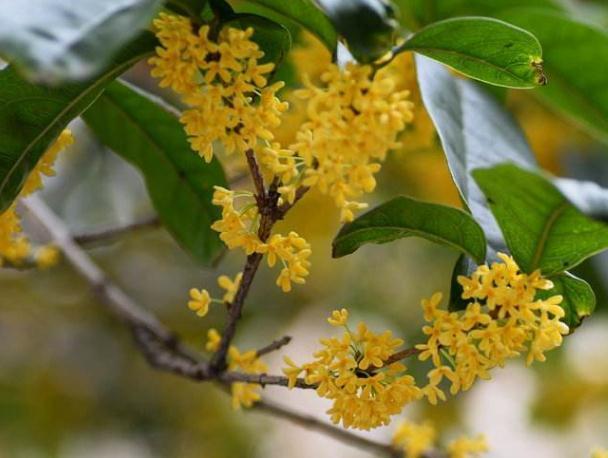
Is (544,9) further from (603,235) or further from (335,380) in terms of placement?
(335,380)

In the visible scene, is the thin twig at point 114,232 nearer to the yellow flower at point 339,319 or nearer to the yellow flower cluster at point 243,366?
the yellow flower cluster at point 243,366

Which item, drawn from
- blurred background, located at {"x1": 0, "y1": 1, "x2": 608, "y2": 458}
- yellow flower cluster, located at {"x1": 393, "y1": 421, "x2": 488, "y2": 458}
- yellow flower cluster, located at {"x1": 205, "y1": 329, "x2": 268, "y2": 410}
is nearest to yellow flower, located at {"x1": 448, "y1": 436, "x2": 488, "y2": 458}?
yellow flower cluster, located at {"x1": 393, "y1": 421, "x2": 488, "y2": 458}

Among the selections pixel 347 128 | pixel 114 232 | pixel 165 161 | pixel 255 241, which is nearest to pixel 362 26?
pixel 347 128

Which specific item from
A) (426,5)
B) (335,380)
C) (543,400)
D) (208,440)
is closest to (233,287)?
(335,380)

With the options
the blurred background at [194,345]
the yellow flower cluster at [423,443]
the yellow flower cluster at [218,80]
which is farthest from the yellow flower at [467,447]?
the blurred background at [194,345]

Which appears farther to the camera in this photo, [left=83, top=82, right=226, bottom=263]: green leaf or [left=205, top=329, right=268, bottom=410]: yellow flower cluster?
[left=83, top=82, right=226, bottom=263]: green leaf

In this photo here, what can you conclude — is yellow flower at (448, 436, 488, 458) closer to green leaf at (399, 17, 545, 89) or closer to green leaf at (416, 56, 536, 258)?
green leaf at (416, 56, 536, 258)
